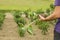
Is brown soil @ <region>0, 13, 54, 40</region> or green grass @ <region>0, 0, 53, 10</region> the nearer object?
brown soil @ <region>0, 13, 54, 40</region>

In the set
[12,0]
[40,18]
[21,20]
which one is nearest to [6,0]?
[12,0]

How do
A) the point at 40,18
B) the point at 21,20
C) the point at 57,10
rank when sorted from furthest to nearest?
1. the point at 21,20
2. the point at 40,18
3. the point at 57,10

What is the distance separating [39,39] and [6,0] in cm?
1109

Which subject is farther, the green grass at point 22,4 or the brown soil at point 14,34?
the green grass at point 22,4

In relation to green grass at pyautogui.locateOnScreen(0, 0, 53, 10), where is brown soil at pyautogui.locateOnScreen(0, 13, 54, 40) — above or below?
above

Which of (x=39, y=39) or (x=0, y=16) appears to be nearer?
(x=39, y=39)

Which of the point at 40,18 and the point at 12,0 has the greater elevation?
the point at 40,18

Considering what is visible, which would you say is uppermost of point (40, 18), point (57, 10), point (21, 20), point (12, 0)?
point (57, 10)

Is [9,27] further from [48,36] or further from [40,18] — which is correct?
[40,18]

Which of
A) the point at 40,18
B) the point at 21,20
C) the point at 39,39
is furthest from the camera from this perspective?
the point at 21,20

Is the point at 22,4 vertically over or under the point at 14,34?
under

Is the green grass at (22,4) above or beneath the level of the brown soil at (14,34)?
beneath

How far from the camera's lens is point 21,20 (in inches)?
306

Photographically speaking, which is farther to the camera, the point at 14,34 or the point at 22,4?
the point at 22,4
